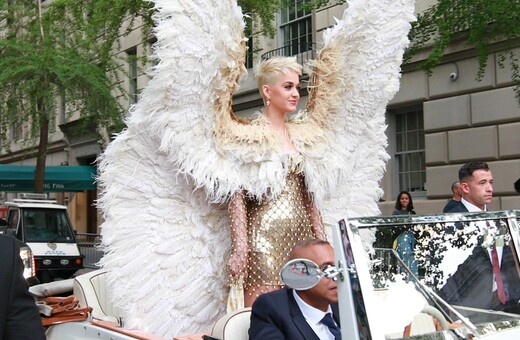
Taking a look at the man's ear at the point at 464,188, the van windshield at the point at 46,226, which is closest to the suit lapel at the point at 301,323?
the man's ear at the point at 464,188

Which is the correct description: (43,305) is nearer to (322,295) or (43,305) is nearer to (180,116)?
(180,116)

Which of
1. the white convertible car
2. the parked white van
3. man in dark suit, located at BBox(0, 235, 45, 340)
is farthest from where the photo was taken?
the parked white van

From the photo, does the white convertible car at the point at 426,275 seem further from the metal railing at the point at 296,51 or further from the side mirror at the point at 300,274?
the metal railing at the point at 296,51

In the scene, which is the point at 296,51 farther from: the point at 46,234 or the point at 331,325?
the point at 331,325

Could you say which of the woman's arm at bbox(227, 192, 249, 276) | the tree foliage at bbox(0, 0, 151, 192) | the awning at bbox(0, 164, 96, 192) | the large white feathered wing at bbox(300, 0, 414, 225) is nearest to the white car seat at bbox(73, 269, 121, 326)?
the woman's arm at bbox(227, 192, 249, 276)

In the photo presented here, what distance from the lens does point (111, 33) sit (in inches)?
459

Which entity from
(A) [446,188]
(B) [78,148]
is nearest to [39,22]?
(A) [446,188]

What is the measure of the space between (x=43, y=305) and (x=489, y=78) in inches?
336

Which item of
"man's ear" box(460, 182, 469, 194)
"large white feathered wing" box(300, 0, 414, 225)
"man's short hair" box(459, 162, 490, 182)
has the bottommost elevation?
"man's ear" box(460, 182, 469, 194)

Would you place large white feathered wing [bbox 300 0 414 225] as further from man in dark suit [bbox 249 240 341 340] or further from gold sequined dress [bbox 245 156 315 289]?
man in dark suit [bbox 249 240 341 340]

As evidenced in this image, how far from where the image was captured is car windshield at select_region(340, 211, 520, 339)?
7.13 ft

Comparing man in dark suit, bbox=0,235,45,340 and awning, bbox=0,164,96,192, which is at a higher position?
awning, bbox=0,164,96,192

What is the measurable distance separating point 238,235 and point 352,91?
3.63ft

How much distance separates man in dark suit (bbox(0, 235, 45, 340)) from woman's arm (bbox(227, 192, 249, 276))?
158 cm
